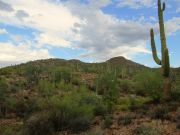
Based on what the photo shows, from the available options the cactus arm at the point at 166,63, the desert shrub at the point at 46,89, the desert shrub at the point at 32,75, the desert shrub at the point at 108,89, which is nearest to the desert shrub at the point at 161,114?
the cactus arm at the point at 166,63

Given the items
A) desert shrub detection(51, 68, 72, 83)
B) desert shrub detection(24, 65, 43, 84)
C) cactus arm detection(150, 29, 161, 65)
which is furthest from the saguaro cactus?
desert shrub detection(24, 65, 43, 84)

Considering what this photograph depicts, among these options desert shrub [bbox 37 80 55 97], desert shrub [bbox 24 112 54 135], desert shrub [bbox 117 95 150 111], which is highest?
desert shrub [bbox 37 80 55 97]

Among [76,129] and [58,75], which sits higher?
[58,75]

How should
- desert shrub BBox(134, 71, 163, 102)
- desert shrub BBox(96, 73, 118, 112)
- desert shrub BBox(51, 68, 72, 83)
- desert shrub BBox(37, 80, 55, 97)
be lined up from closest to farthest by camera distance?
desert shrub BBox(134, 71, 163, 102) → desert shrub BBox(96, 73, 118, 112) → desert shrub BBox(37, 80, 55, 97) → desert shrub BBox(51, 68, 72, 83)

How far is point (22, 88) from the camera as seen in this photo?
4234 cm

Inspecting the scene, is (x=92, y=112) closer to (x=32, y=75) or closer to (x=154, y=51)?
(x=154, y=51)

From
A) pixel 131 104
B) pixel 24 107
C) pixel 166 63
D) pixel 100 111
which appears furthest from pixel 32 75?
pixel 166 63

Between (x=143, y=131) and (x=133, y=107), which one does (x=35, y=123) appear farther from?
(x=133, y=107)

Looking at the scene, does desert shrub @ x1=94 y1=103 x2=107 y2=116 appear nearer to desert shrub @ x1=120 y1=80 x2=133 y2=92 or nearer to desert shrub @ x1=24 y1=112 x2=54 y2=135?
desert shrub @ x1=24 y1=112 x2=54 y2=135

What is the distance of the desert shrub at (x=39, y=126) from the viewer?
1859 cm

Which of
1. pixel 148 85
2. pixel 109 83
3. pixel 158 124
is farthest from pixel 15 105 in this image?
pixel 158 124

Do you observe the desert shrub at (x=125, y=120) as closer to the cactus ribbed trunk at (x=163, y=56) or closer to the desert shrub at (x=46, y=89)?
the cactus ribbed trunk at (x=163, y=56)

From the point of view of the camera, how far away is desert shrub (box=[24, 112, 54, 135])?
18594mm

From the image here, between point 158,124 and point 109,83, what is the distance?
1680 centimetres
